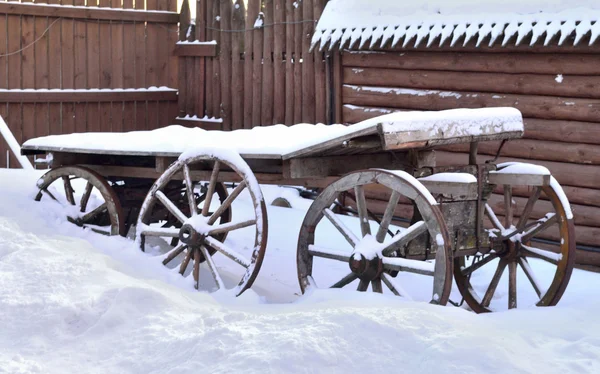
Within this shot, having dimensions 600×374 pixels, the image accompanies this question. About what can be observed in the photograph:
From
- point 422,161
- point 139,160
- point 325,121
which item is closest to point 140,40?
point 325,121

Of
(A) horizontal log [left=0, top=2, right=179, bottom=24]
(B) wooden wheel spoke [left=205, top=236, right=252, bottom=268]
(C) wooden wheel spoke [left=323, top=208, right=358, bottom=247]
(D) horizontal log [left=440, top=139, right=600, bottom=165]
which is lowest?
(B) wooden wheel spoke [left=205, top=236, right=252, bottom=268]

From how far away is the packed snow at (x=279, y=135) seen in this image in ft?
17.2

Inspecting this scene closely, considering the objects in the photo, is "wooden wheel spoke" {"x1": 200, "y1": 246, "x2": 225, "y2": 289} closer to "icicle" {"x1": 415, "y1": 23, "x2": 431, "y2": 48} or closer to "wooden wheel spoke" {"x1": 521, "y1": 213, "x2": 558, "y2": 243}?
"wooden wheel spoke" {"x1": 521, "y1": 213, "x2": 558, "y2": 243}

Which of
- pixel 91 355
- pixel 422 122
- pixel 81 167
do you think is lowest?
pixel 91 355

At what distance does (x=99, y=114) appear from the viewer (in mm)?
11078

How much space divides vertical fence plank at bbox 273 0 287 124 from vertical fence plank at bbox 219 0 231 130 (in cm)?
89

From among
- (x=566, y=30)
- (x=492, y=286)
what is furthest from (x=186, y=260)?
(x=566, y=30)

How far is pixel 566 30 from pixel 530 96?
873 millimetres

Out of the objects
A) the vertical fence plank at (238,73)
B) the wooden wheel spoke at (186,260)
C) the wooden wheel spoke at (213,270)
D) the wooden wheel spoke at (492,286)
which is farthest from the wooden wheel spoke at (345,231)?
the vertical fence plank at (238,73)

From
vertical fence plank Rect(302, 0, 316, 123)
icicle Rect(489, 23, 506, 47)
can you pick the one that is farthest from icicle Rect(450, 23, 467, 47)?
vertical fence plank Rect(302, 0, 316, 123)

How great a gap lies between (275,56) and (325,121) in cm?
107

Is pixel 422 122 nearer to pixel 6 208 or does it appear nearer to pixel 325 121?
pixel 6 208

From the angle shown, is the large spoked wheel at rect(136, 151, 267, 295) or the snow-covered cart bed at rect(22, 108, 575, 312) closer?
the snow-covered cart bed at rect(22, 108, 575, 312)

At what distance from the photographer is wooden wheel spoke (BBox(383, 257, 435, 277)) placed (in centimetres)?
505
